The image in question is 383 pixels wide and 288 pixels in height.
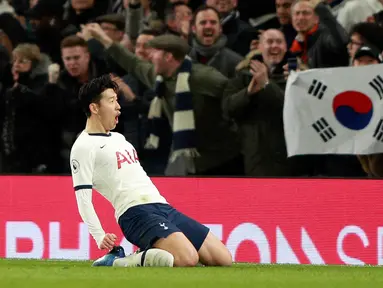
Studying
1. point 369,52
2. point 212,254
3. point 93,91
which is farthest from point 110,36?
point 212,254

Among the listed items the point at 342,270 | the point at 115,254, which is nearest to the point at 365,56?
the point at 342,270

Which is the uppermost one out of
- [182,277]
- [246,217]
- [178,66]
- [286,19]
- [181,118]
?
[286,19]

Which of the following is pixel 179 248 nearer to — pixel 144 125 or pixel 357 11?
pixel 144 125

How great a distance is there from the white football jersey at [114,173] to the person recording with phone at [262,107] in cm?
296

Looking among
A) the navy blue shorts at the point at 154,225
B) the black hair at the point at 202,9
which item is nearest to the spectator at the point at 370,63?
the black hair at the point at 202,9

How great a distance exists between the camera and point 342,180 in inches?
423

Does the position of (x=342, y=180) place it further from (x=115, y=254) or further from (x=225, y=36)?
(x=115, y=254)

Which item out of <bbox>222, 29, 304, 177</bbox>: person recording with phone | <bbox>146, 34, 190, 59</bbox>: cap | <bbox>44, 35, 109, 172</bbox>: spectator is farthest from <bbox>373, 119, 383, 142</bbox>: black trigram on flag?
<bbox>44, 35, 109, 172</bbox>: spectator

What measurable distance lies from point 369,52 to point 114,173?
367 cm

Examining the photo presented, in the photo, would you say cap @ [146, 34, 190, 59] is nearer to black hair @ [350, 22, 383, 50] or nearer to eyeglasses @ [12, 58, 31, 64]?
eyeglasses @ [12, 58, 31, 64]

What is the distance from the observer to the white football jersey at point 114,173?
794 centimetres

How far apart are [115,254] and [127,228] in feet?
0.67

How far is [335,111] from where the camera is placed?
10.9 meters

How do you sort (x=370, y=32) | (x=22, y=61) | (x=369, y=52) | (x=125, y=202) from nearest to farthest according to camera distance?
(x=125, y=202) < (x=370, y=32) < (x=369, y=52) < (x=22, y=61)
